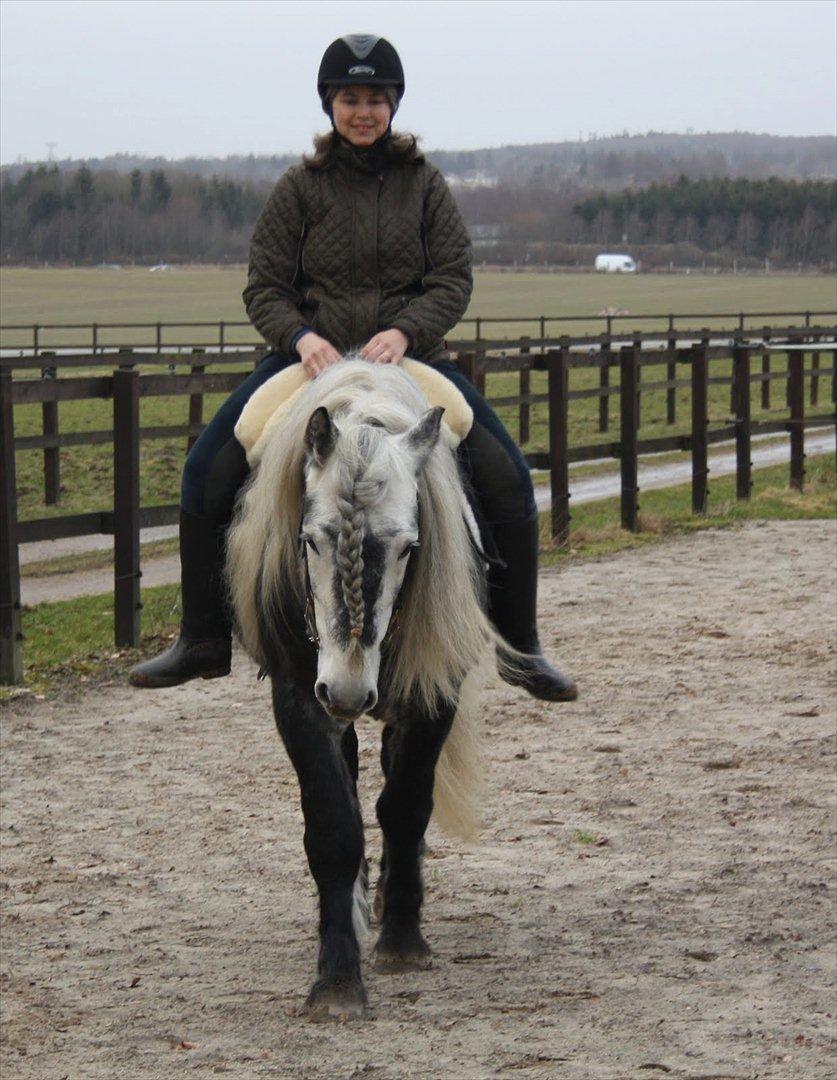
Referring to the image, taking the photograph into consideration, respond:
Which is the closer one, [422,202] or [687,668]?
[422,202]

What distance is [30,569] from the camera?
12.2 metres

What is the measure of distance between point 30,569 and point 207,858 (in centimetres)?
714

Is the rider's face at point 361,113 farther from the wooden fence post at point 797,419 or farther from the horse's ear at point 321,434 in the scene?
the wooden fence post at point 797,419

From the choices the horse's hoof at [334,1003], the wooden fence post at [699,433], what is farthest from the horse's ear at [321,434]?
the wooden fence post at [699,433]

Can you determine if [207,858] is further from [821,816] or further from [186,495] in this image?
[821,816]

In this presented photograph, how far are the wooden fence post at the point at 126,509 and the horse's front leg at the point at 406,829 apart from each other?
4648 millimetres

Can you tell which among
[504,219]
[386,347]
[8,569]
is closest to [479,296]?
[504,219]

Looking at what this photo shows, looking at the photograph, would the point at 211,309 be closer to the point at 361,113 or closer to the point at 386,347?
the point at 361,113

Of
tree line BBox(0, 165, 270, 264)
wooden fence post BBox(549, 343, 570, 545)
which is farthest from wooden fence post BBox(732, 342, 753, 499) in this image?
tree line BBox(0, 165, 270, 264)

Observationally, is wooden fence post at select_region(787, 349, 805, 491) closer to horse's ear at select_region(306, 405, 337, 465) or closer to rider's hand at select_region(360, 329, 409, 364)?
rider's hand at select_region(360, 329, 409, 364)

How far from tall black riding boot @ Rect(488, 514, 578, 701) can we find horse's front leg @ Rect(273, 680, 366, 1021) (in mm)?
888

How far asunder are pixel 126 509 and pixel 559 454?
480 centimetres

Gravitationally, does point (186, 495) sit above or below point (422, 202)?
below

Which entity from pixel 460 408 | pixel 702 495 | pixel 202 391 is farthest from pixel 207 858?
pixel 702 495
